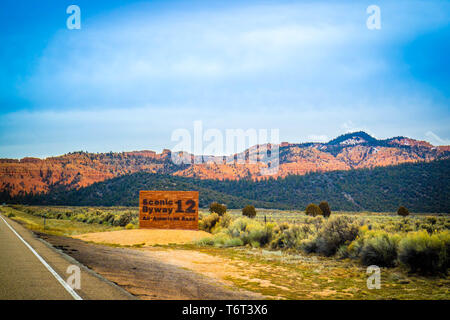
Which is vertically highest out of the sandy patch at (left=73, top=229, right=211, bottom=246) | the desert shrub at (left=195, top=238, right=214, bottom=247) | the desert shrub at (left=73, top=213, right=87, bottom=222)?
the desert shrub at (left=195, top=238, right=214, bottom=247)

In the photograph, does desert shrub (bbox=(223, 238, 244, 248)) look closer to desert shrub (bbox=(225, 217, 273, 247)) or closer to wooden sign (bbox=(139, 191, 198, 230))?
desert shrub (bbox=(225, 217, 273, 247))

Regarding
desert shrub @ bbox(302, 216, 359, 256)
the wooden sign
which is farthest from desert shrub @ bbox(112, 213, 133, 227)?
desert shrub @ bbox(302, 216, 359, 256)

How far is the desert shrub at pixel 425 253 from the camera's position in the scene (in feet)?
33.3

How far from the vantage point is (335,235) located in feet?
47.8

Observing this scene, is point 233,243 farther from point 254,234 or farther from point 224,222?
point 224,222

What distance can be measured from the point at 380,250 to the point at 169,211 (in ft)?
63.4

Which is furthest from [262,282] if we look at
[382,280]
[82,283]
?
[82,283]

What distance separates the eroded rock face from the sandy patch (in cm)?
10151

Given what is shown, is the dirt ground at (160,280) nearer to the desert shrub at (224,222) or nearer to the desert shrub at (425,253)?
the desert shrub at (425,253)

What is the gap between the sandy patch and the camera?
22823 mm

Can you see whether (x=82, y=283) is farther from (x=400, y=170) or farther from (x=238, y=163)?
(x=238, y=163)

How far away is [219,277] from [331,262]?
493cm

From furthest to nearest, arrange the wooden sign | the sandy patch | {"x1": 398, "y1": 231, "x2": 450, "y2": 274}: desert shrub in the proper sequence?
the wooden sign < the sandy patch < {"x1": 398, "y1": 231, "x2": 450, "y2": 274}: desert shrub

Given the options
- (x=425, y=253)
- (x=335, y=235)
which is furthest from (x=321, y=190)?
(x=425, y=253)
